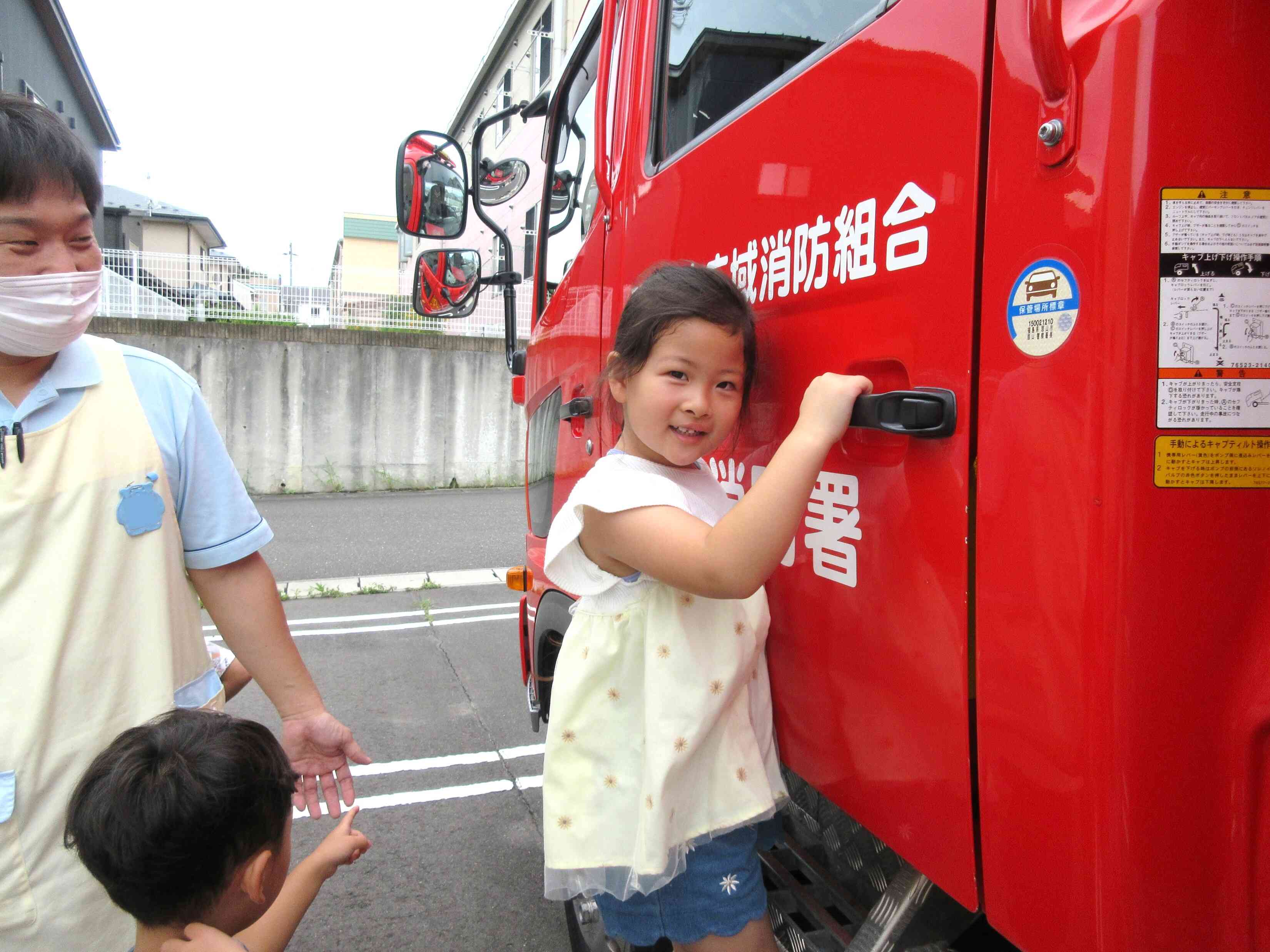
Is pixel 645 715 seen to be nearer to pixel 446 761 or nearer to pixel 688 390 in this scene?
Result: pixel 688 390

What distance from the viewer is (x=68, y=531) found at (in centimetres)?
122

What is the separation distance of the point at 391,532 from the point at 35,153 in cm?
749

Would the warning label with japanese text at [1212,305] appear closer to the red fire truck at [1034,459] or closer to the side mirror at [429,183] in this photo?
the red fire truck at [1034,459]

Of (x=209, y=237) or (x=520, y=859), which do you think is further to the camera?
(x=209, y=237)

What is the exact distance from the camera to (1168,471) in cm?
80

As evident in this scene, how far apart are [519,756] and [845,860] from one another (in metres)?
2.47

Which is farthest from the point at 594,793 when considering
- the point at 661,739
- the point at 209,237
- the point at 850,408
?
the point at 209,237

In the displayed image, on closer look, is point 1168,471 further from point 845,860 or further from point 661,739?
point 845,860

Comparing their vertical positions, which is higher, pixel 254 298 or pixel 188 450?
pixel 254 298

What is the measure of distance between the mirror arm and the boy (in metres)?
1.92

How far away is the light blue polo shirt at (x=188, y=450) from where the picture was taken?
1312 mm

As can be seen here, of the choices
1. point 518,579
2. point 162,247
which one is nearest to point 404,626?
point 518,579

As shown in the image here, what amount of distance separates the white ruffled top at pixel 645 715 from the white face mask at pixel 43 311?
75 centimetres

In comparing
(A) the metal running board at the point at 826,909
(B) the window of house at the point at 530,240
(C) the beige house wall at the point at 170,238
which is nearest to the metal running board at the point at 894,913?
(A) the metal running board at the point at 826,909
